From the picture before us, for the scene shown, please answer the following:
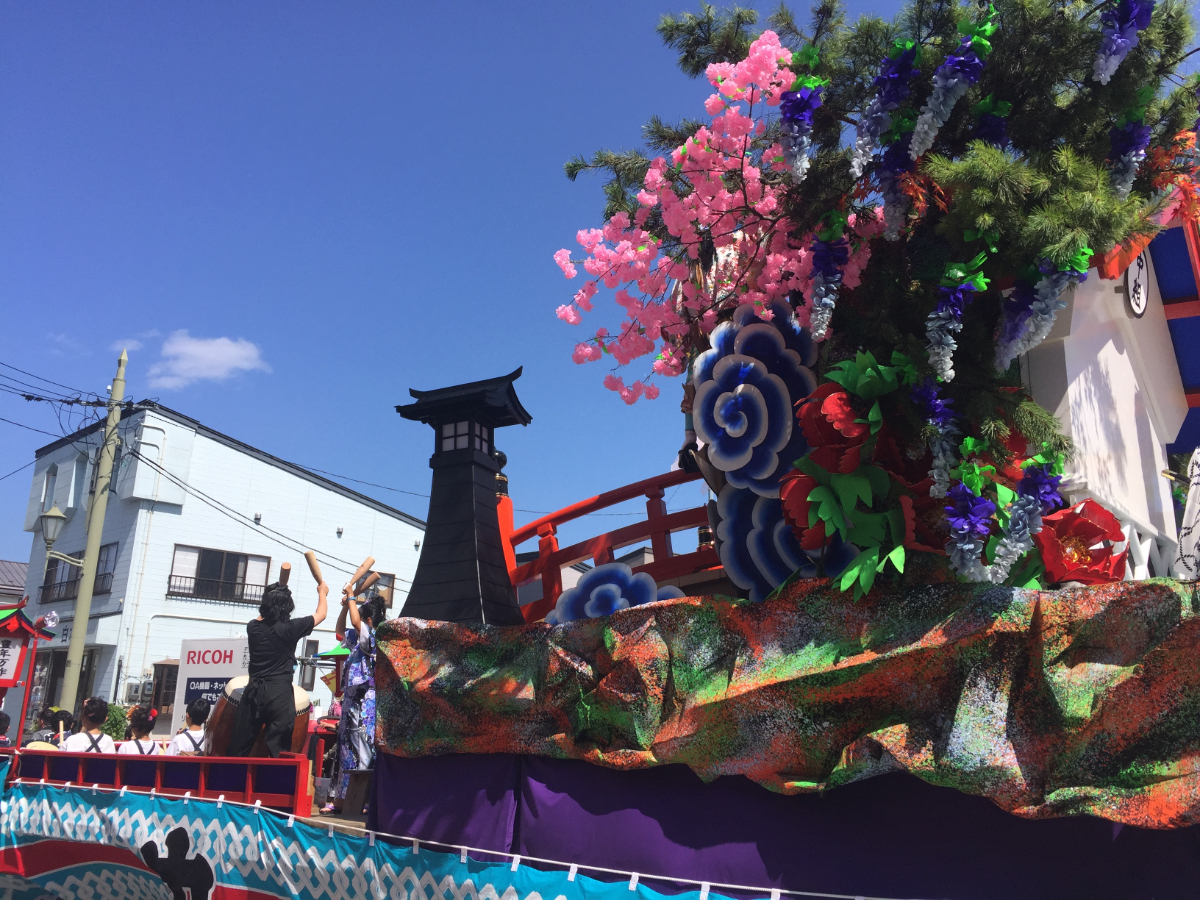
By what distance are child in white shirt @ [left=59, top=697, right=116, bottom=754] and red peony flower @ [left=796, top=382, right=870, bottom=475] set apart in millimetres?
6318

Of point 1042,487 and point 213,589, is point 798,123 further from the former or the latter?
point 213,589

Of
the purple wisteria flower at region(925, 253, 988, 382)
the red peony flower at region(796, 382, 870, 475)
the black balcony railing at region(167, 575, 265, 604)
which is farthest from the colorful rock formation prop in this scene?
the black balcony railing at region(167, 575, 265, 604)

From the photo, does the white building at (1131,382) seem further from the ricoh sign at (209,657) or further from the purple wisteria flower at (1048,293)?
the ricoh sign at (209,657)

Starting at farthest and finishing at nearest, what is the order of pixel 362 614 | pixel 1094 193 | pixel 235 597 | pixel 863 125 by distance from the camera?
pixel 235 597, pixel 362 614, pixel 863 125, pixel 1094 193

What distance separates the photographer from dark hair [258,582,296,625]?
6062mm

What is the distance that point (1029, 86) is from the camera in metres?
3.70

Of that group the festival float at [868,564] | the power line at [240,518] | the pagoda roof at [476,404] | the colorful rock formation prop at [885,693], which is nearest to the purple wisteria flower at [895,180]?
the festival float at [868,564]

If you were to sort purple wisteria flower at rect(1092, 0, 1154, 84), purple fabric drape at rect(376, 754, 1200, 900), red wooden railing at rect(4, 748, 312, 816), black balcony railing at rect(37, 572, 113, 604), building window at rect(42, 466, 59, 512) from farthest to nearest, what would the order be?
1. building window at rect(42, 466, 59, 512)
2. black balcony railing at rect(37, 572, 113, 604)
3. red wooden railing at rect(4, 748, 312, 816)
4. purple wisteria flower at rect(1092, 0, 1154, 84)
5. purple fabric drape at rect(376, 754, 1200, 900)

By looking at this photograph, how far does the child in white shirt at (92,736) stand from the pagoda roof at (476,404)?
3.75 meters

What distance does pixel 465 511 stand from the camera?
5.77 metres

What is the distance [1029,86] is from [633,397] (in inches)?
109

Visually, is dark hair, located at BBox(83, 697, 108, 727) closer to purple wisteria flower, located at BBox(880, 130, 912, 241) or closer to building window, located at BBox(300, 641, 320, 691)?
purple wisteria flower, located at BBox(880, 130, 912, 241)

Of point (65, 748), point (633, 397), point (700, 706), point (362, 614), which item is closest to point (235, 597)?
point (65, 748)

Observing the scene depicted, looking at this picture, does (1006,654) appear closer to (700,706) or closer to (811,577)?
(811,577)
